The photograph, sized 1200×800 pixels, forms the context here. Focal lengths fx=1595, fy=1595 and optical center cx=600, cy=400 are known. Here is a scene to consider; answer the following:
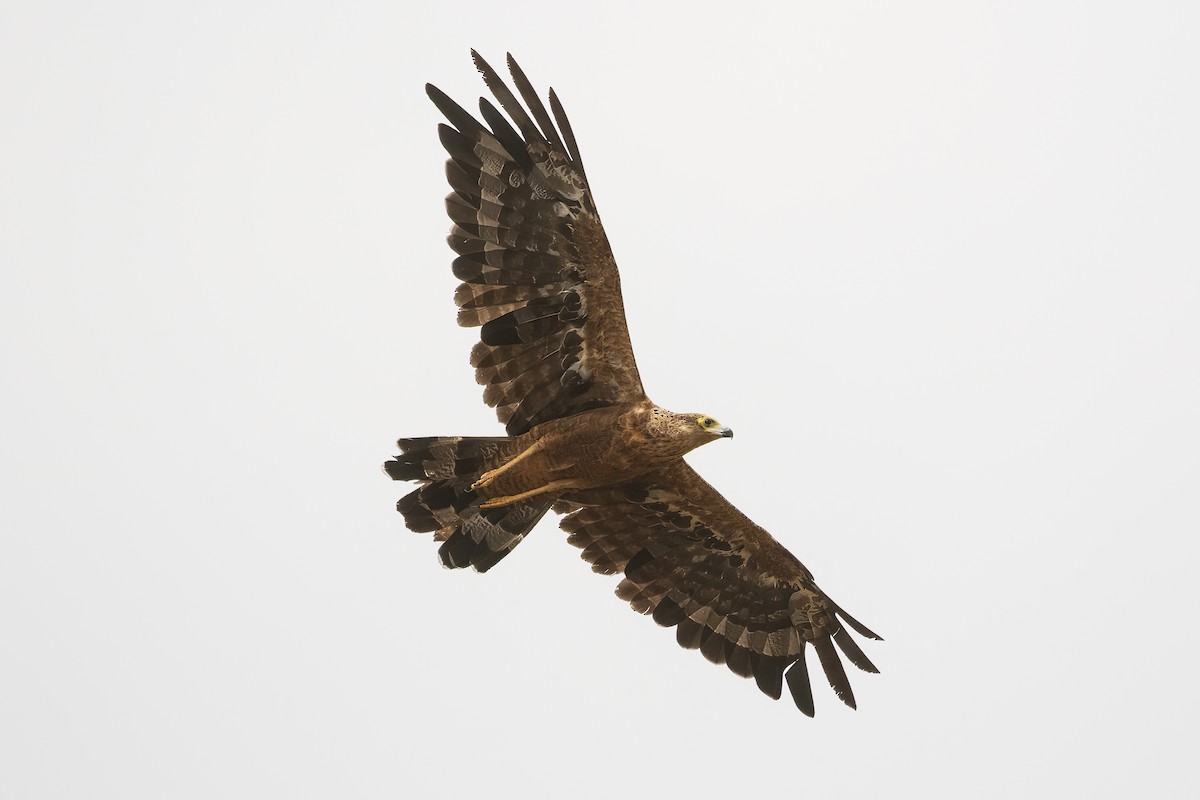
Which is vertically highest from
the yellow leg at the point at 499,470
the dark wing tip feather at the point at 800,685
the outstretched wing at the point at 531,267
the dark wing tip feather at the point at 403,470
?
the outstretched wing at the point at 531,267

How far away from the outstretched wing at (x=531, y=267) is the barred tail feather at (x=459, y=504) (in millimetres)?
524

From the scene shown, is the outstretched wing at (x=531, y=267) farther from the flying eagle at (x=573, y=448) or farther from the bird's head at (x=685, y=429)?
the bird's head at (x=685, y=429)

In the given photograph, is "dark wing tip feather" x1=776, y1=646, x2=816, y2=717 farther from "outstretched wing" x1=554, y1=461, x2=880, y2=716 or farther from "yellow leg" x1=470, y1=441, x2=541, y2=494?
"yellow leg" x1=470, y1=441, x2=541, y2=494

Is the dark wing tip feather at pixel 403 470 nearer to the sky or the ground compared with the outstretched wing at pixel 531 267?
nearer to the ground

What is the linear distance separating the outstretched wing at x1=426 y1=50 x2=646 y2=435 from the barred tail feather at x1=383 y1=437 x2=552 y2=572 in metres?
0.52

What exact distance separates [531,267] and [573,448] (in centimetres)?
165

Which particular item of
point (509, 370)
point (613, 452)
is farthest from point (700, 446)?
point (509, 370)

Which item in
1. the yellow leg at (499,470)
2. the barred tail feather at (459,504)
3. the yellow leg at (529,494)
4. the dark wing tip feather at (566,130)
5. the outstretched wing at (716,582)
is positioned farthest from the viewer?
the outstretched wing at (716,582)

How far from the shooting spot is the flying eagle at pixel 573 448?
1383cm

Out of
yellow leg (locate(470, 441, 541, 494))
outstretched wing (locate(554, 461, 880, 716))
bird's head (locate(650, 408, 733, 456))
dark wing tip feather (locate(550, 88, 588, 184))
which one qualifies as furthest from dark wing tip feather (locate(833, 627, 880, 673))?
dark wing tip feather (locate(550, 88, 588, 184))

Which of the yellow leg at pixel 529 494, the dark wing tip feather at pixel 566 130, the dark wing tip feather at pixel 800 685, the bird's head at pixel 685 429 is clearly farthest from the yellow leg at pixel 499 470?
the dark wing tip feather at pixel 800 685

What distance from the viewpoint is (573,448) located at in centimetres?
1426

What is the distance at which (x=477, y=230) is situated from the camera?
14.0 meters

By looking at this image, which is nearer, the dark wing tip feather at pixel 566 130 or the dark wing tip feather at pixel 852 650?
the dark wing tip feather at pixel 566 130
